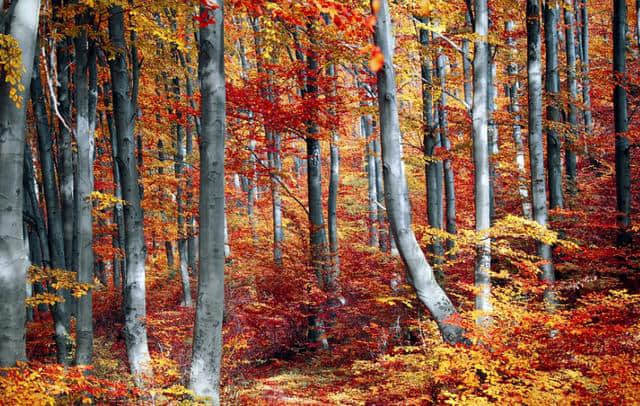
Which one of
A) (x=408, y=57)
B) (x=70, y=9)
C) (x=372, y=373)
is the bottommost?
(x=372, y=373)

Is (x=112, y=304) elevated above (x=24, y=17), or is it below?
below

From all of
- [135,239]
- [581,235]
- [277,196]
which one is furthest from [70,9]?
[581,235]

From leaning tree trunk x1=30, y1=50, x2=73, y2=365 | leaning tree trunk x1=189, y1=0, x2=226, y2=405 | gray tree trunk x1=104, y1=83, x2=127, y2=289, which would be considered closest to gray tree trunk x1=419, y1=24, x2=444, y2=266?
leaning tree trunk x1=189, y1=0, x2=226, y2=405

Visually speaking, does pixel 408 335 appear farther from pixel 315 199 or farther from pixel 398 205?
pixel 398 205

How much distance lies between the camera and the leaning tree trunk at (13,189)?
14.6 ft

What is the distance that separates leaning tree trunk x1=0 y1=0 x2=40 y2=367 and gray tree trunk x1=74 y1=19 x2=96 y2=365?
109 inches

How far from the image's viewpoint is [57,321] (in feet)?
26.9

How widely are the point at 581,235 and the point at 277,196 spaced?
347 inches

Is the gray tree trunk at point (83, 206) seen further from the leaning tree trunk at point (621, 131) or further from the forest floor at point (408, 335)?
the leaning tree trunk at point (621, 131)

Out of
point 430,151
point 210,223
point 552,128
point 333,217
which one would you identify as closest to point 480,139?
point 552,128

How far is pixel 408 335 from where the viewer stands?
9508 millimetres

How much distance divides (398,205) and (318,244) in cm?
503

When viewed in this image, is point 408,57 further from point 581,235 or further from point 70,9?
point 70,9

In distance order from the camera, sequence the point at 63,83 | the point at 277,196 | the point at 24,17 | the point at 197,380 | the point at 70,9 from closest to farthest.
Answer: the point at 24,17 < the point at 197,380 < the point at 70,9 < the point at 63,83 < the point at 277,196
